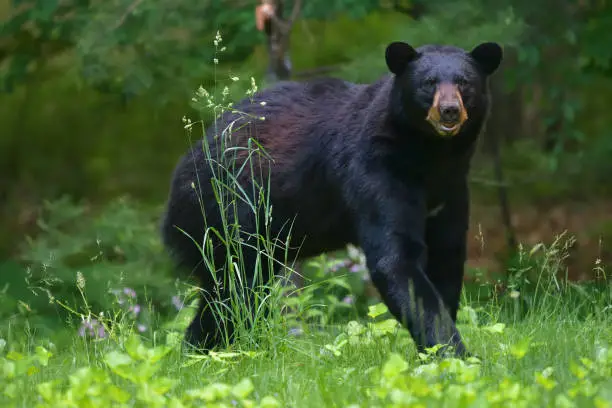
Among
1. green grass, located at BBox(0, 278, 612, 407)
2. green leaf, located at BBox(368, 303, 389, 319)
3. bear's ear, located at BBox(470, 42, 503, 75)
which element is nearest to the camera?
green grass, located at BBox(0, 278, 612, 407)

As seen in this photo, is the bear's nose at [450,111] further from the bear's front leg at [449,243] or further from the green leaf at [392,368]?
the green leaf at [392,368]

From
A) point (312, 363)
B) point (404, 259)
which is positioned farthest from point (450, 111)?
point (312, 363)

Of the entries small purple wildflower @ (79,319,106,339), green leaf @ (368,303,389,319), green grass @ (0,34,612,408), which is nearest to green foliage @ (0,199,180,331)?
green grass @ (0,34,612,408)

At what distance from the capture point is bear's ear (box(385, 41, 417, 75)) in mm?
4984

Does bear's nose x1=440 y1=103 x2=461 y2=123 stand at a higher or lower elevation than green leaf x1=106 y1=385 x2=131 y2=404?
higher

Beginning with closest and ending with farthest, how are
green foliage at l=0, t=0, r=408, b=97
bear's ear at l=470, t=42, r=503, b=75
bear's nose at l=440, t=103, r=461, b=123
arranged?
bear's nose at l=440, t=103, r=461, b=123 < bear's ear at l=470, t=42, r=503, b=75 < green foliage at l=0, t=0, r=408, b=97

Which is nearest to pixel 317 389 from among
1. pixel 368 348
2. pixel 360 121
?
pixel 368 348

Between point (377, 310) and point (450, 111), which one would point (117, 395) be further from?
point (450, 111)

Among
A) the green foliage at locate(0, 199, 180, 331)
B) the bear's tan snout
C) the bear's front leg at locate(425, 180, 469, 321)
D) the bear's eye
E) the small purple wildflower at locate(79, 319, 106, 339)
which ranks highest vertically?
the bear's eye

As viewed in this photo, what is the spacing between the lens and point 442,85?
479cm

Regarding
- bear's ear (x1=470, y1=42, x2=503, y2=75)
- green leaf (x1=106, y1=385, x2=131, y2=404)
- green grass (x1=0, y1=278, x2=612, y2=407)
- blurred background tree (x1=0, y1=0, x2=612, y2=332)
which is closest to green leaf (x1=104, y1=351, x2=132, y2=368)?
green grass (x1=0, y1=278, x2=612, y2=407)

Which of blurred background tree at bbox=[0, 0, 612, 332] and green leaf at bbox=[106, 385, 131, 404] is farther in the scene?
blurred background tree at bbox=[0, 0, 612, 332]

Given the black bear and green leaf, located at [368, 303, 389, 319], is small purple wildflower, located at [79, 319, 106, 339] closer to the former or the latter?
the black bear

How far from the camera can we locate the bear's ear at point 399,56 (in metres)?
4.98
